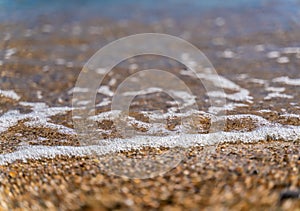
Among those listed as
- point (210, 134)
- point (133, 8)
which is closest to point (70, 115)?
point (210, 134)

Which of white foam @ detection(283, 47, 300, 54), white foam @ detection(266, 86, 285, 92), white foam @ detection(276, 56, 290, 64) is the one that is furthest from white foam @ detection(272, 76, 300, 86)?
white foam @ detection(283, 47, 300, 54)

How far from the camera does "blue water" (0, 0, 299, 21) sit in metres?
7.64

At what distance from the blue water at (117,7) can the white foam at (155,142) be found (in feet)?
15.4

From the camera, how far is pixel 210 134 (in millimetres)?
3170

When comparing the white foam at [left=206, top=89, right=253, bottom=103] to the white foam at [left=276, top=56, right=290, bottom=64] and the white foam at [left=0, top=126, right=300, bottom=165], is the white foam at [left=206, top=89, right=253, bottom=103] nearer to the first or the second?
the white foam at [left=0, top=126, right=300, bottom=165]

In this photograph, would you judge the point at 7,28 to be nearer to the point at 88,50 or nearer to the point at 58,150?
the point at 88,50

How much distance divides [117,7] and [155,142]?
5814mm

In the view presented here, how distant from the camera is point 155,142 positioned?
10.0ft

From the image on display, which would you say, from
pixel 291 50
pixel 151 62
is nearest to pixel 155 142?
pixel 151 62

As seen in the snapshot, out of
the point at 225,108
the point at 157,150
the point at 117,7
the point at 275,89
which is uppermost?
the point at 117,7

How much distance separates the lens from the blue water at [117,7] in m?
7.64

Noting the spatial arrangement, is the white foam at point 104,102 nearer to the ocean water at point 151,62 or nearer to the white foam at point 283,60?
the ocean water at point 151,62

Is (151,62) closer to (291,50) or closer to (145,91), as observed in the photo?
(145,91)

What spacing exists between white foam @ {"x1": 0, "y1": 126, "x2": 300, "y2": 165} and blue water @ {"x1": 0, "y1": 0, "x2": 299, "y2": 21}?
471 centimetres
